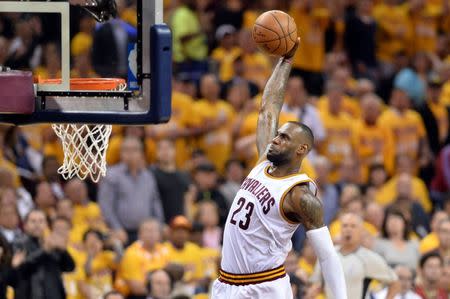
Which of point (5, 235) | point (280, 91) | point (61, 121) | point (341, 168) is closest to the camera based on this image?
point (61, 121)

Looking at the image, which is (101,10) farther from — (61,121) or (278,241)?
(278,241)

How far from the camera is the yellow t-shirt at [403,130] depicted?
1931 centimetres

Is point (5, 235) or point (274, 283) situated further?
point (5, 235)

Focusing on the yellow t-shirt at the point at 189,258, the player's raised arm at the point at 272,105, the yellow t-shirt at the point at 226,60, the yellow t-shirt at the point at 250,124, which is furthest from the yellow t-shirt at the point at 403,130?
the player's raised arm at the point at 272,105

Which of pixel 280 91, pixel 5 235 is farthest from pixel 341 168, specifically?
pixel 280 91

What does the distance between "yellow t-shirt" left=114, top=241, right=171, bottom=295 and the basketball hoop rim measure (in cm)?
413

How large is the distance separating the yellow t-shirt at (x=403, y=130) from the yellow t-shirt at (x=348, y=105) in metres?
0.37

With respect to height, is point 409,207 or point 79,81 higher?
point 79,81

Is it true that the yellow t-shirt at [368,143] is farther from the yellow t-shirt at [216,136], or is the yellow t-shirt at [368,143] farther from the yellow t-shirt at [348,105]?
the yellow t-shirt at [216,136]

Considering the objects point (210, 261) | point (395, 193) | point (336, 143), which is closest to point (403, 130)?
point (336, 143)

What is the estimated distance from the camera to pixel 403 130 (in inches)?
764

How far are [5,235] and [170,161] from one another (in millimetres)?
3413

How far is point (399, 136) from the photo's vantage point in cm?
1941

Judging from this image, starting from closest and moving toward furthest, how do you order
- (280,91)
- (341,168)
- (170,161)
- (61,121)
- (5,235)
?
1. (61,121)
2. (280,91)
3. (5,235)
4. (170,161)
5. (341,168)
